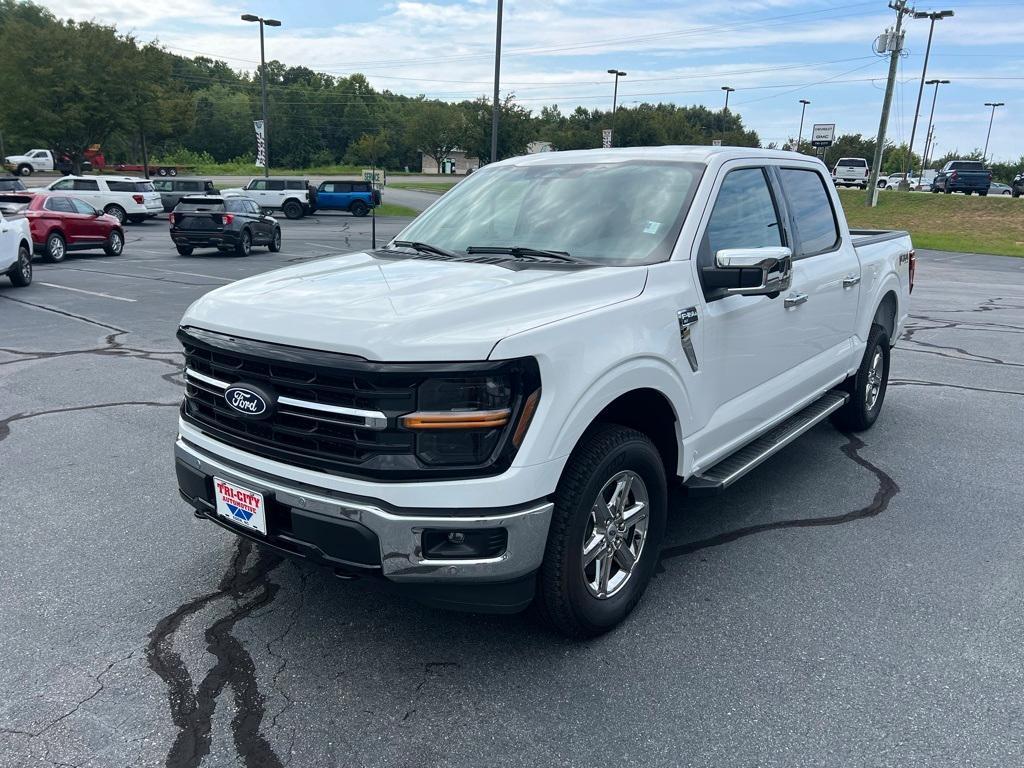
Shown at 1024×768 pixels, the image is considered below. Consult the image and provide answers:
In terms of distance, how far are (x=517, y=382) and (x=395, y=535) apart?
2.20ft

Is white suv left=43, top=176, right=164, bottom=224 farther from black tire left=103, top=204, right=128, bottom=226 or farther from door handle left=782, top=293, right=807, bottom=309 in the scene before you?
door handle left=782, top=293, right=807, bottom=309

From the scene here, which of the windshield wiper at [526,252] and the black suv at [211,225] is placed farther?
the black suv at [211,225]

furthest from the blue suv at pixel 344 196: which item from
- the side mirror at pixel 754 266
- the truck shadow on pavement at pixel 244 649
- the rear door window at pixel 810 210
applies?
the side mirror at pixel 754 266

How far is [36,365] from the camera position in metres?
8.23

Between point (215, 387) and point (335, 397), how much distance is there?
0.71 metres

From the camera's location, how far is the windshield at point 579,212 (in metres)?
3.82

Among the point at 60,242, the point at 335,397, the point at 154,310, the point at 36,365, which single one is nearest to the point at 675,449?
the point at 335,397

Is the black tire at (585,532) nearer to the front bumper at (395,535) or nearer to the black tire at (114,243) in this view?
the front bumper at (395,535)

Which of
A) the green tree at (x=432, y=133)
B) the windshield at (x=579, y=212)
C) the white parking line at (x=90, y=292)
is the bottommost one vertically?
the white parking line at (x=90, y=292)

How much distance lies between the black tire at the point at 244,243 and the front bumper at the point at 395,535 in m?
19.8

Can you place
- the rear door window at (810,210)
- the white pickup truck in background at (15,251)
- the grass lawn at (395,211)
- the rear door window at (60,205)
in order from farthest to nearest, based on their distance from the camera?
the grass lawn at (395,211), the rear door window at (60,205), the white pickup truck in background at (15,251), the rear door window at (810,210)

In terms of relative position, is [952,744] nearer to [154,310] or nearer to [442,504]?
[442,504]

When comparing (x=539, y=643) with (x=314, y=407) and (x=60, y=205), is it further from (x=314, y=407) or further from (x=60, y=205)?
(x=60, y=205)

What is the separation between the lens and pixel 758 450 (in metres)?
4.37
